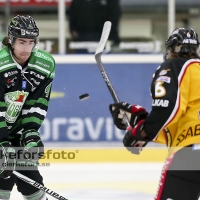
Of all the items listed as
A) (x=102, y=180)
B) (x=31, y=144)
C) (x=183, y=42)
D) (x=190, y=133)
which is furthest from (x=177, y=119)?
(x=102, y=180)

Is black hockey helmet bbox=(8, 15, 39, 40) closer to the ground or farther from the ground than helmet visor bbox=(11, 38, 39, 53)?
farther from the ground

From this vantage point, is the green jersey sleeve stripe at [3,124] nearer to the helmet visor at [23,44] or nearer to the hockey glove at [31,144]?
the hockey glove at [31,144]

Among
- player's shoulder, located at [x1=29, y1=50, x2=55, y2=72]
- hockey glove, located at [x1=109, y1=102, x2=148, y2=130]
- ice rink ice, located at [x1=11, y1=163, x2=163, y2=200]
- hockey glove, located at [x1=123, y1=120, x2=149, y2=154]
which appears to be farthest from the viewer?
ice rink ice, located at [x1=11, y1=163, x2=163, y2=200]

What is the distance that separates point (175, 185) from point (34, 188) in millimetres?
1099

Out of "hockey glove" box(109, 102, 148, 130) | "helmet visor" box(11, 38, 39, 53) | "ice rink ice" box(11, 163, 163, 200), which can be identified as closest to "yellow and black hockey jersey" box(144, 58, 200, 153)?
"hockey glove" box(109, 102, 148, 130)

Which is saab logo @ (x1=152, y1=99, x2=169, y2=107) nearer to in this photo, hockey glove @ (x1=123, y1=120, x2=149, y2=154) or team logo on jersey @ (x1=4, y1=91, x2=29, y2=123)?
hockey glove @ (x1=123, y1=120, x2=149, y2=154)

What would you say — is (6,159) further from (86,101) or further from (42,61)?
(86,101)

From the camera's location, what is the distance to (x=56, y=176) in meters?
5.19

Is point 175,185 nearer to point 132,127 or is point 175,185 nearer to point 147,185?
point 132,127

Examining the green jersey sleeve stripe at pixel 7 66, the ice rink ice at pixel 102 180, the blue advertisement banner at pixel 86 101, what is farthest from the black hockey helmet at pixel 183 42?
the blue advertisement banner at pixel 86 101

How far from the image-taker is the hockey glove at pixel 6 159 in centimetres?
347

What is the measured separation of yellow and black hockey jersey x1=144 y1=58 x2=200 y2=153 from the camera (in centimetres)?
275

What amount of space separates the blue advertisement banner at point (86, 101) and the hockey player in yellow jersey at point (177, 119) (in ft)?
11.5

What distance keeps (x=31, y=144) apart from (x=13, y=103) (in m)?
0.23
